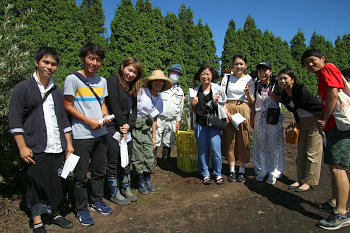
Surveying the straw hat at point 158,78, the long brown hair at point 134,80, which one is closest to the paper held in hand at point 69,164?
the long brown hair at point 134,80

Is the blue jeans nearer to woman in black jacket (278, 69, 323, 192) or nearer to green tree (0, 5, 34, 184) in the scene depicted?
woman in black jacket (278, 69, 323, 192)

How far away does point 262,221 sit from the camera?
Answer: 306 centimetres

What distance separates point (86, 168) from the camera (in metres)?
2.97

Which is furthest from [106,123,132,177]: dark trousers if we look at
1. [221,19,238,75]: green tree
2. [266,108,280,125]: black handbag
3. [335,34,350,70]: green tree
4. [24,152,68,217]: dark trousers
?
[335,34,350,70]: green tree

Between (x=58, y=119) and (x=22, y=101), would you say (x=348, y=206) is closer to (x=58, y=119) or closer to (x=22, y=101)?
(x=58, y=119)

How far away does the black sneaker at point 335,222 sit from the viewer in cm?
286

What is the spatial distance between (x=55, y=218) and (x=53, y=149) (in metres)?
0.94

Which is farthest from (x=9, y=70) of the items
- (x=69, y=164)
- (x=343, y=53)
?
(x=343, y=53)

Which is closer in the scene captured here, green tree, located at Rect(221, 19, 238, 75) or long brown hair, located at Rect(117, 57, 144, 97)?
long brown hair, located at Rect(117, 57, 144, 97)

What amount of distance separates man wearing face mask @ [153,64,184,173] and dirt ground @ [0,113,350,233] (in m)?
0.96

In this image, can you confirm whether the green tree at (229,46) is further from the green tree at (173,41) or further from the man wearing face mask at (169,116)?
the man wearing face mask at (169,116)

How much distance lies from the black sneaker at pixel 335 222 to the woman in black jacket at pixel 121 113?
2.59m

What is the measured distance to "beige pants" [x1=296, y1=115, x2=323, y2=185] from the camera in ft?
12.3

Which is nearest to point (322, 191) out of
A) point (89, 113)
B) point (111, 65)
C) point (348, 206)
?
point (348, 206)
